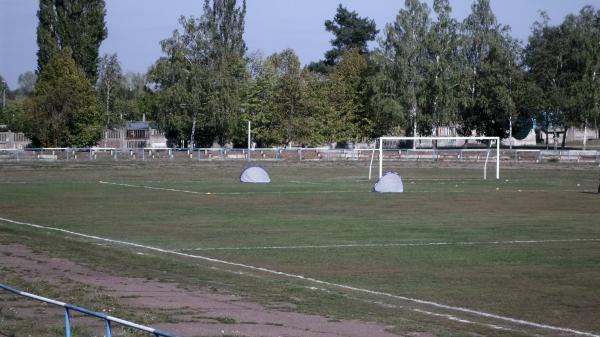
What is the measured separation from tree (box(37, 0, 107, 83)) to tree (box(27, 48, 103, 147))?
2.65 m

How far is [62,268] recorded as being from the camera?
20453 mm

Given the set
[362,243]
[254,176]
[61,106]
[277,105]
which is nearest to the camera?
[362,243]

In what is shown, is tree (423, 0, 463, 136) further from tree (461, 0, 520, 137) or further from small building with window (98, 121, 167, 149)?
small building with window (98, 121, 167, 149)

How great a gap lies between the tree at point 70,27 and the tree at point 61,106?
2.65 m

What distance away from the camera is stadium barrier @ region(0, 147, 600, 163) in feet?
291

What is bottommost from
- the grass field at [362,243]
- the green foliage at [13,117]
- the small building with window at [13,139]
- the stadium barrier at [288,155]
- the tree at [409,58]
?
the grass field at [362,243]

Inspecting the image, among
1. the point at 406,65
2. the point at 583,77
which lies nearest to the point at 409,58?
the point at 406,65

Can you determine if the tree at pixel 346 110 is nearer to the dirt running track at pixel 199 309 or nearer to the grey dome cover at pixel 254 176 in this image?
the grey dome cover at pixel 254 176

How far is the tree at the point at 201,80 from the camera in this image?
4018 inches

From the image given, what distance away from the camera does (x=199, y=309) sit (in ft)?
50.7

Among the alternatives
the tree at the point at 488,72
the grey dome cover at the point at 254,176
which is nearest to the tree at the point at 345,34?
the tree at the point at 488,72

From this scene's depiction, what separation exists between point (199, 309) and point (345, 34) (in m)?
150

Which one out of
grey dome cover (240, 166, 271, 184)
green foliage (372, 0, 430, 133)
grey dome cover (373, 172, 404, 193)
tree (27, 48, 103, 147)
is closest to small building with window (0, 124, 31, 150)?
tree (27, 48, 103, 147)

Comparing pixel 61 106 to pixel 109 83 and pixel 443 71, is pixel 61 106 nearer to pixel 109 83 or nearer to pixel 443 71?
pixel 109 83
